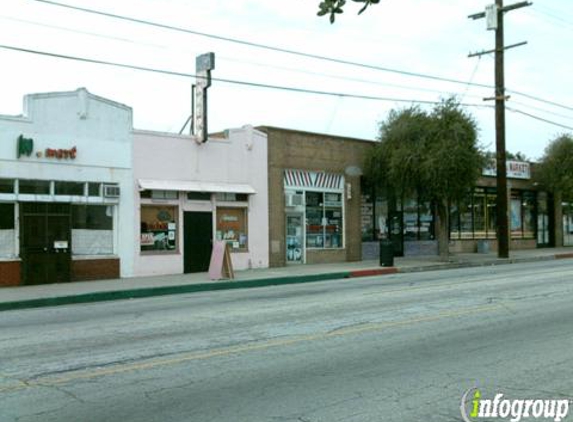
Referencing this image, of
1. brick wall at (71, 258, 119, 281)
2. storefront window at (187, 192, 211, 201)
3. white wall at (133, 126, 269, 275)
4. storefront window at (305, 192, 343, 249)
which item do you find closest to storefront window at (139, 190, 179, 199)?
white wall at (133, 126, 269, 275)

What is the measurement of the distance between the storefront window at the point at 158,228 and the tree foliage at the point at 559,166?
23.4 m

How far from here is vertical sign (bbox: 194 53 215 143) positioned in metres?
21.4

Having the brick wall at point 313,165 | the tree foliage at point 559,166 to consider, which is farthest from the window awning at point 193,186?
the tree foliage at point 559,166

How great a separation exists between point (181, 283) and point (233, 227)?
5.48 m

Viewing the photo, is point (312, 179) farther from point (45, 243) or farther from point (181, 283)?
point (45, 243)

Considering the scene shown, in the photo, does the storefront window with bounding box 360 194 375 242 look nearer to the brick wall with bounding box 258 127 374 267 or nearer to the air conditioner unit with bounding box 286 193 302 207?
the brick wall with bounding box 258 127 374 267

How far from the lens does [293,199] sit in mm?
25234

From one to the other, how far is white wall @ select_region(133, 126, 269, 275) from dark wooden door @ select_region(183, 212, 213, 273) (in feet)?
0.66

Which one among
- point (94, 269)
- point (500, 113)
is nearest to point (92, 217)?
point (94, 269)

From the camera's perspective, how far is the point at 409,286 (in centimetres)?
1706

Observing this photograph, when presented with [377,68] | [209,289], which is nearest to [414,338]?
[209,289]

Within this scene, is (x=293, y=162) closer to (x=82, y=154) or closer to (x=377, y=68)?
(x=377, y=68)

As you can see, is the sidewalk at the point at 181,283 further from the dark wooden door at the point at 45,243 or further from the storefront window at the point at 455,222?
the storefront window at the point at 455,222

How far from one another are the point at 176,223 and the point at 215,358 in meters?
14.1
